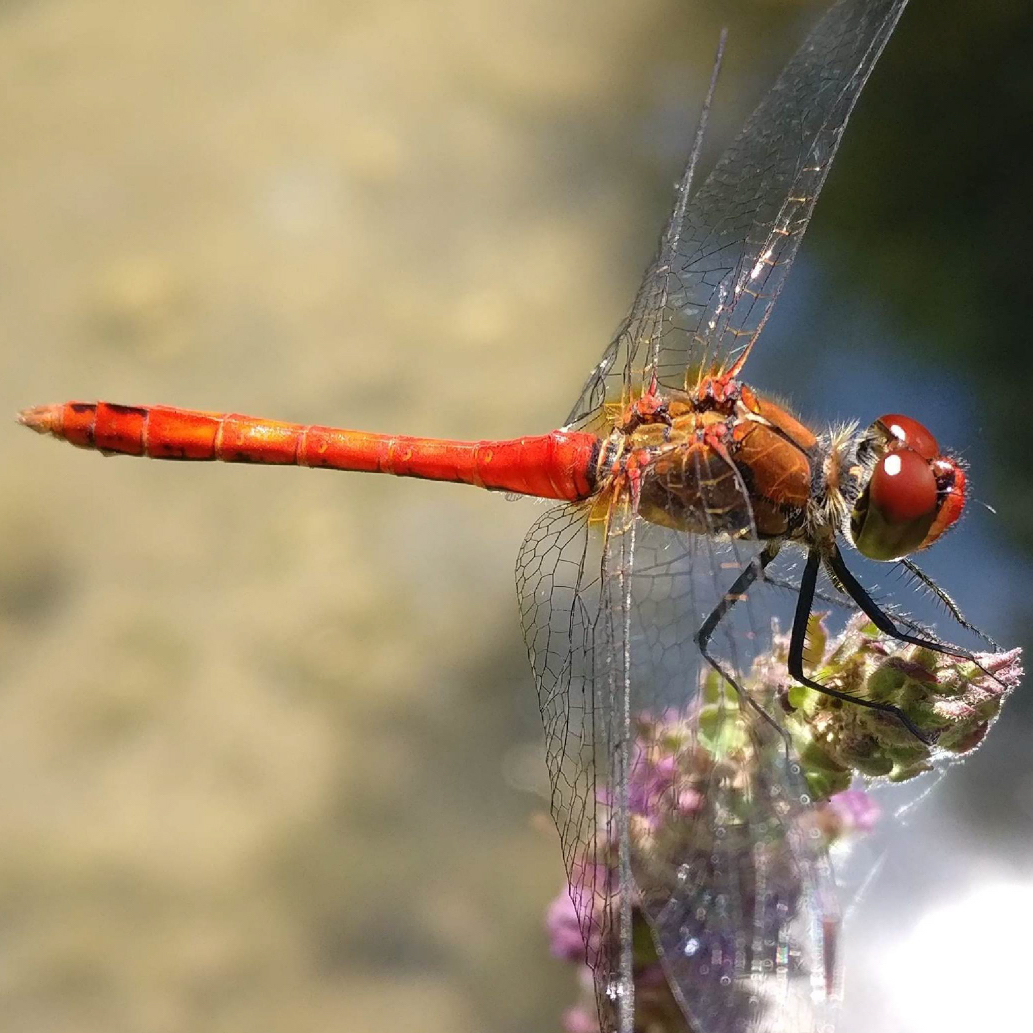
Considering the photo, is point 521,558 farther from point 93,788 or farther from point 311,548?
point 93,788

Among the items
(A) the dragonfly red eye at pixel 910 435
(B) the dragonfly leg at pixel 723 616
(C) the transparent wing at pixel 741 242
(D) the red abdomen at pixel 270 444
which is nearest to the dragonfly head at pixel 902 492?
(A) the dragonfly red eye at pixel 910 435

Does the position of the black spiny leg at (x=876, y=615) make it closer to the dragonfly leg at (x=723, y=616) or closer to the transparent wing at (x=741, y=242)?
the dragonfly leg at (x=723, y=616)

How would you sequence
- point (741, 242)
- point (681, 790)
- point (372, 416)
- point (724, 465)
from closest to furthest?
point (681, 790), point (724, 465), point (741, 242), point (372, 416)

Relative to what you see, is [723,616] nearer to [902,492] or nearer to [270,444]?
[902,492]

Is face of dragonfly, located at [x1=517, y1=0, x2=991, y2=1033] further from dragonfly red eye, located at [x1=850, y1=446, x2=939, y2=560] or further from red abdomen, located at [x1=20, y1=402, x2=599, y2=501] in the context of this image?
red abdomen, located at [x1=20, y1=402, x2=599, y2=501]

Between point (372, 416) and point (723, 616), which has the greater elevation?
point (372, 416)

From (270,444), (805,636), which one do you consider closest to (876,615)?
(805,636)

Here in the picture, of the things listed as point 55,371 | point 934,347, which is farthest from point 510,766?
point 55,371

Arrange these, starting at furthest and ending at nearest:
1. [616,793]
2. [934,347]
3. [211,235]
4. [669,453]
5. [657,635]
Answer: [211,235]
[934,347]
[669,453]
[657,635]
[616,793]
